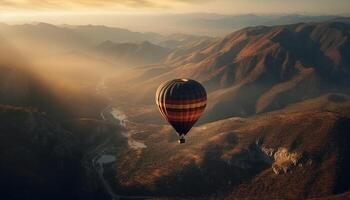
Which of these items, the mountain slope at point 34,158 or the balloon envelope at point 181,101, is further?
the mountain slope at point 34,158

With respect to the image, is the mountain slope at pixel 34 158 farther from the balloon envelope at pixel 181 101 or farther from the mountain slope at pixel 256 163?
the balloon envelope at pixel 181 101

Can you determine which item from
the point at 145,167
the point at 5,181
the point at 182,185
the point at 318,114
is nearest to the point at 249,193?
the point at 182,185

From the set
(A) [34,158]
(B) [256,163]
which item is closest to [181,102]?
(A) [34,158]

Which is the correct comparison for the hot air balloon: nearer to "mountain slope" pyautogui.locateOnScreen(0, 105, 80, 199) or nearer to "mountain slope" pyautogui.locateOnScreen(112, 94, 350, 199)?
"mountain slope" pyautogui.locateOnScreen(112, 94, 350, 199)

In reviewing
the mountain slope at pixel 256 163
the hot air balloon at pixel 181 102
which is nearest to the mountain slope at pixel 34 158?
the mountain slope at pixel 256 163

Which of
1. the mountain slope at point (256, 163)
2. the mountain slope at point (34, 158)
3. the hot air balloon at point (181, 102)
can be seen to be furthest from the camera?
the mountain slope at point (256, 163)

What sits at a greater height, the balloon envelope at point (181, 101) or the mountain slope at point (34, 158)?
the balloon envelope at point (181, 101)

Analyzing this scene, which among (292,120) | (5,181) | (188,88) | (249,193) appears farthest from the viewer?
(292,120)

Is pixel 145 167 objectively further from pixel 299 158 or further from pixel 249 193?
pixel 299 158
